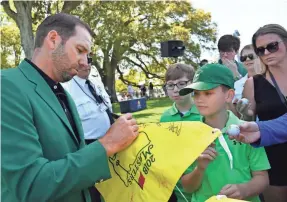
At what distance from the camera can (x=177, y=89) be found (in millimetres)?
3240

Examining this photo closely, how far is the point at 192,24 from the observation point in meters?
31.7

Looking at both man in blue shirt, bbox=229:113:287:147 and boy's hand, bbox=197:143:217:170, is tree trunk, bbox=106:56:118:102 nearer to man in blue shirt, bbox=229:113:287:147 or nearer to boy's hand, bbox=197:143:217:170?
man in blue shirt, bbox=229:113:287:147

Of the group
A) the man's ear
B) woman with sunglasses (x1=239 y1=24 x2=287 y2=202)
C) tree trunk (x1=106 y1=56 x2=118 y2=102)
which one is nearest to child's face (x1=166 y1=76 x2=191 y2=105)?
woman with sunglasses (x1=239 y1=24 x2=287 y2=202)

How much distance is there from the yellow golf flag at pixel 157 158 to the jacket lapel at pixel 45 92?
0.38m

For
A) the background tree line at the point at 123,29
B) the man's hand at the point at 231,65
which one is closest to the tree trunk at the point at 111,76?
the background tree line at the point at 123,29

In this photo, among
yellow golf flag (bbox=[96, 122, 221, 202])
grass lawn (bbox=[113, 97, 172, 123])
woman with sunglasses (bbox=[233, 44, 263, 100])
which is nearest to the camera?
yellow golf flag (bbox=[96, 122, 221, 202])

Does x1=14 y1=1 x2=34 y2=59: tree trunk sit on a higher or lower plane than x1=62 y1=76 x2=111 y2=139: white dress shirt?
higher

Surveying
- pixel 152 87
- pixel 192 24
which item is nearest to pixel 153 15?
pixel 192 24

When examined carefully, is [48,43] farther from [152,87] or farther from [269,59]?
[152,87]

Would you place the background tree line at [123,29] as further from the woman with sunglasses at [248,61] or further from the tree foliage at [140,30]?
the woman with sunglasses at [248,61]

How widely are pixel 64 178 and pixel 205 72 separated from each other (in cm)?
123

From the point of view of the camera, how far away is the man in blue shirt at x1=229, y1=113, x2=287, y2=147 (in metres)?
2.12

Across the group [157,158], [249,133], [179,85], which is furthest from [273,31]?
[157,158]

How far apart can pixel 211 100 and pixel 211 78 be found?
142 millimetres
